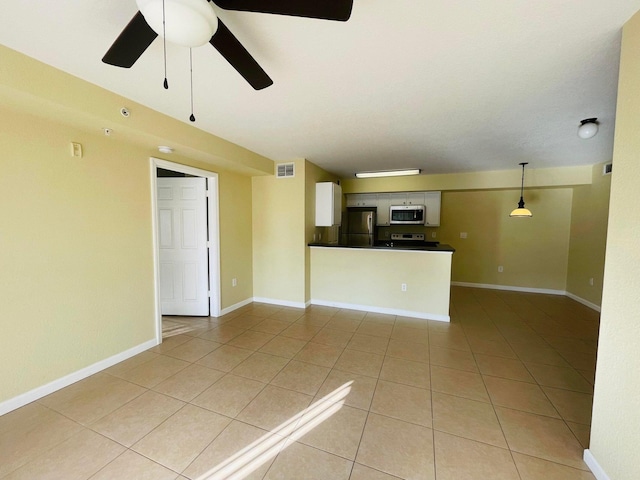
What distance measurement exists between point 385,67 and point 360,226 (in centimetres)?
418

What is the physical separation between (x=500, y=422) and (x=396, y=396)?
70 centimetres

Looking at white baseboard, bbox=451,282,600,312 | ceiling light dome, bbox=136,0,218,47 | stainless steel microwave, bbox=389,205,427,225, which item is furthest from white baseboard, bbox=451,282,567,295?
ceiling light dome, bbox=136,0,218,47

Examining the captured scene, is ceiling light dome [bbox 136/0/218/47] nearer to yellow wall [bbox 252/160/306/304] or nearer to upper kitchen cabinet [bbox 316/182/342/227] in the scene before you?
yellow wall [bbox 252/160/306/304]

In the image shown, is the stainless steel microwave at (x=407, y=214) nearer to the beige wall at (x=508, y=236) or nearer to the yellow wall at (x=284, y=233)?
the beige wall at (x=508, y=236)

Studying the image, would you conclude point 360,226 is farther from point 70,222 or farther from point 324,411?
point 70,222

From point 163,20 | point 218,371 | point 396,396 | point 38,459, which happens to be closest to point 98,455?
point 38,459

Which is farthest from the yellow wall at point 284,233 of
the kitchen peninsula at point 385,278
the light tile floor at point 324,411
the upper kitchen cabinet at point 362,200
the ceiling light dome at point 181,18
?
the ceiling light dome at point 181,18

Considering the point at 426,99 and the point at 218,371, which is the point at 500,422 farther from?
the point at 426,99

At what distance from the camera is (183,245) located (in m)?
3.61

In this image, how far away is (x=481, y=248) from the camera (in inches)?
217

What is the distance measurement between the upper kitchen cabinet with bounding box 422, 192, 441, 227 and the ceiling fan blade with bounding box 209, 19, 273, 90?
4.60 metres

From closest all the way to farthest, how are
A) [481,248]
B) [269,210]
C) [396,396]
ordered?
[396,396] < [269,210] < [481,248]

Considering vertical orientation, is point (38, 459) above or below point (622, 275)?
below

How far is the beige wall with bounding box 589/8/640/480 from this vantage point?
1.17m
